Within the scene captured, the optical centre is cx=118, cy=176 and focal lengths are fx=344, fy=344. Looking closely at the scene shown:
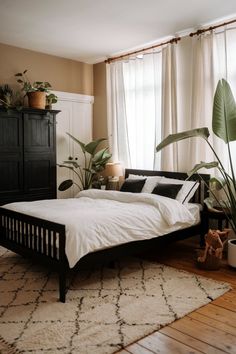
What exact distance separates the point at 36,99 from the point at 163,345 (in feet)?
13.7

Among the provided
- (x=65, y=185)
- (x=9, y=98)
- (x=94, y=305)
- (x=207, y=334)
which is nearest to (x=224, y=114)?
(x=207, y=334)

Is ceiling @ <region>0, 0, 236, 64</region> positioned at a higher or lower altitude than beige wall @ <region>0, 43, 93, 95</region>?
higher

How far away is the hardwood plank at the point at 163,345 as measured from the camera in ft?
7.38

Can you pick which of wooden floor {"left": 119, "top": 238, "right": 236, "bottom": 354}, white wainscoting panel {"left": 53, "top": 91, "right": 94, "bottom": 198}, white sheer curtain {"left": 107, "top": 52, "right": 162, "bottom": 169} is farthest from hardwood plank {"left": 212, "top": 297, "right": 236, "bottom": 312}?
white wainscoting panel {"left": 53, "top": 91, "right": 94, "bottom": 198}

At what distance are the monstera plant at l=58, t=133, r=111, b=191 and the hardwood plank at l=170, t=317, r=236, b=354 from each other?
3.61m

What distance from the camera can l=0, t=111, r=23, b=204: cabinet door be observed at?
16.4 ft

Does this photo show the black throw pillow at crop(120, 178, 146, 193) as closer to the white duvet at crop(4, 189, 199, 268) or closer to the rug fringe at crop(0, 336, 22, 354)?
the white duvet at crop(4, 189, 199, 268)

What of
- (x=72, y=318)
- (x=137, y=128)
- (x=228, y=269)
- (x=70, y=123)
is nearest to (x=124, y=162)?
(x=137, y=128)

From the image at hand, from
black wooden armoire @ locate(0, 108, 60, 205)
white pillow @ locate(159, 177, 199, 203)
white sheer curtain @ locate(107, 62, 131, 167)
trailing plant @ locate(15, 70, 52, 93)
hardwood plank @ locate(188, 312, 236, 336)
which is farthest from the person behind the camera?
white sheer curtain @ locate(107, 62, 131, 167)

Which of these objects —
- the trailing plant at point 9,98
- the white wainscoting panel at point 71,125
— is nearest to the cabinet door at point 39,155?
the trailing plant at point 9,98

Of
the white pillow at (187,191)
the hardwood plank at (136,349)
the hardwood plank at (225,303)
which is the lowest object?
the hardwood plank at (136,349)

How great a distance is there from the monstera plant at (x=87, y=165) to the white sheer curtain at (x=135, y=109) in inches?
11.9

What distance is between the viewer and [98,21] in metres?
4.50

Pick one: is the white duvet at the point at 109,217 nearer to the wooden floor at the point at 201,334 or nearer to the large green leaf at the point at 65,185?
the wooden floor at the point at 201,334
